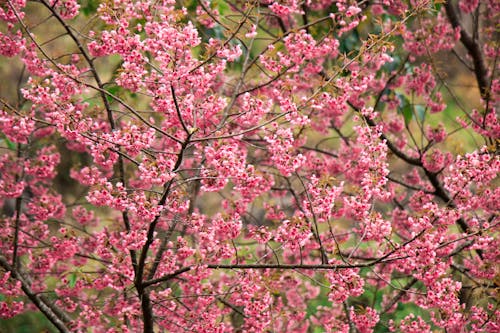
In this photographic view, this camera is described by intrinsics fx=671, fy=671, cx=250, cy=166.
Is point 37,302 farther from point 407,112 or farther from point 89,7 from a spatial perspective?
point 407,112

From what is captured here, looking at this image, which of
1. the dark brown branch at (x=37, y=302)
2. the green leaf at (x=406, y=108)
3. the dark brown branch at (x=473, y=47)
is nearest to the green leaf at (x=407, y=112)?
the green leaf at (x=406, y=108)

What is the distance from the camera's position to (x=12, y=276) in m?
5.11

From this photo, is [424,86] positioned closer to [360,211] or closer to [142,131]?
[360,211]

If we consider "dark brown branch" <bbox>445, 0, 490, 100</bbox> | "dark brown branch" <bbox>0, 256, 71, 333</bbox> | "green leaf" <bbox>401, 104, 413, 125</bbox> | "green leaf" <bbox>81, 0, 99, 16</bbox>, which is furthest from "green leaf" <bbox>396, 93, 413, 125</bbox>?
"dark brown branch" <bbox>0, 256, 71, 333</bbox>

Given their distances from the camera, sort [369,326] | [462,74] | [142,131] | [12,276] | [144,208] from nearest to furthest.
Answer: [144,208] → [142,131] → [369,326] → [12,276] → [462,74]

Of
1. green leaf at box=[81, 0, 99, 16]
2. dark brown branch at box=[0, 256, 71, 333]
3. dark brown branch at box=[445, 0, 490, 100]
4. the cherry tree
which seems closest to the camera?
the cherry tree

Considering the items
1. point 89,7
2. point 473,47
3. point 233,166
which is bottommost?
point 233,166

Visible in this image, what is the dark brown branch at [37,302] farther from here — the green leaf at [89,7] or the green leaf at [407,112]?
the green leaf at [407,112]

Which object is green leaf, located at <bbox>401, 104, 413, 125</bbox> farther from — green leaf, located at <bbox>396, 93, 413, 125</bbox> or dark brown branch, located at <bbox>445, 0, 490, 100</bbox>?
dark brown branch, located at <bbox>445, 0, 490, 100</bbox>

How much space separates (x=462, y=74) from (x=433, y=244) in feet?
33.5

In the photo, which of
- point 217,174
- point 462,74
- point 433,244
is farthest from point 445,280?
point 462,74

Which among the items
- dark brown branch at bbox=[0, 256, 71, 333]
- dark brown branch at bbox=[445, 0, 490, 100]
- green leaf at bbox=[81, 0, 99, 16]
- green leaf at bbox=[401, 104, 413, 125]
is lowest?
dark brown branch at bbox=[0, 256, 71, 333]

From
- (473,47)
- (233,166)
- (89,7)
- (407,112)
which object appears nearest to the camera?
(233,166)

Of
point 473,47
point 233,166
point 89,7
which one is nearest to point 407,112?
point 473,47
